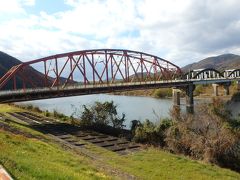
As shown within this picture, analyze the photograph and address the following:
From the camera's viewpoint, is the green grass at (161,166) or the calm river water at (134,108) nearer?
the green grass at (161,166)

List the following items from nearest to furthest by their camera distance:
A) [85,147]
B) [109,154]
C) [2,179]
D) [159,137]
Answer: [2,179]
[109,154]
[85,147]
[159,137]

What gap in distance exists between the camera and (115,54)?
360 ft

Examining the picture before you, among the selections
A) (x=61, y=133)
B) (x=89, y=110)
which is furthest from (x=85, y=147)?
(x=89, y=110)

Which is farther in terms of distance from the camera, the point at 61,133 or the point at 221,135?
the point at 61,133

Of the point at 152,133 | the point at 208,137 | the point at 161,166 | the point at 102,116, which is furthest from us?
the point at 102,116

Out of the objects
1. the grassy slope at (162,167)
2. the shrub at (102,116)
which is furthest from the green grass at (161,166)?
the shrub at (102,116)

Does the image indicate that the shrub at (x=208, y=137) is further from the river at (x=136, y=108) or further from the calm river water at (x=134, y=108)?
the calm river water at (x=134, y=108)

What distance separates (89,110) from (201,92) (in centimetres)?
12868

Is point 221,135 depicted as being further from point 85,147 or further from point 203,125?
point 85,147

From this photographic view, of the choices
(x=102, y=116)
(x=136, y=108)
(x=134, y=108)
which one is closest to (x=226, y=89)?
(x=136, y=108)

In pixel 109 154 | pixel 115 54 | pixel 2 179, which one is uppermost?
pixel 115 54

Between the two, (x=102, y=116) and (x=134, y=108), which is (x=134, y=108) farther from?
(x=102, y=116)

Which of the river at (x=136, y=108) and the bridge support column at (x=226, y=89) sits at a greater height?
the bridge support column at (x=226, y=89)

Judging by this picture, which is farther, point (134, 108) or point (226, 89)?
point (226, 89)
